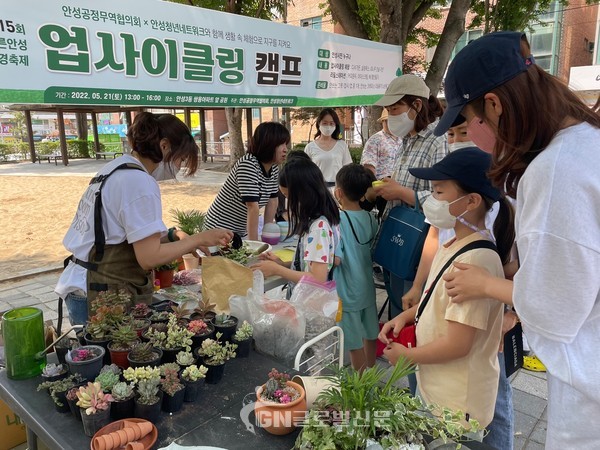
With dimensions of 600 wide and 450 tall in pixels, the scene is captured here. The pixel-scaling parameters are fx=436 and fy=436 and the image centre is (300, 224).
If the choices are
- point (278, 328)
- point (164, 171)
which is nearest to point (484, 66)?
point (278, 328)

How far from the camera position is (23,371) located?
5.06ft

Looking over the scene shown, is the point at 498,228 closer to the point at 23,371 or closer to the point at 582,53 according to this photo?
the point at 23,371

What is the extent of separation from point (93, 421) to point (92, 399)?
0.06 m

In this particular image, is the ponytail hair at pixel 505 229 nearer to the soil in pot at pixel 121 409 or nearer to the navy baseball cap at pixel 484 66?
the navy baseball cap at pixel 484 66

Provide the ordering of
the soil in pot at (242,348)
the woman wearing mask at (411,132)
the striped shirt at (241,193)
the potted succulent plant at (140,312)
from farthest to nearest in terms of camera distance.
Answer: the striped shirt at (241,193), the woman wearing mask at (411,132), the potted succulent plant at (140,312), the soil in pot at (242,348)

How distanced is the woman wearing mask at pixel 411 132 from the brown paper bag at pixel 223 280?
3.92 feet

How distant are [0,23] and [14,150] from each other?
2478 centimetres

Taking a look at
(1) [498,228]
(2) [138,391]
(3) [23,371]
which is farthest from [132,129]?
(1) [498,228]

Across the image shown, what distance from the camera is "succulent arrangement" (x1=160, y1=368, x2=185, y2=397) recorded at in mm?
1325

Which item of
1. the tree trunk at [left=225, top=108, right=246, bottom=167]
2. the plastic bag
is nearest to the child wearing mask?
the plastic bag

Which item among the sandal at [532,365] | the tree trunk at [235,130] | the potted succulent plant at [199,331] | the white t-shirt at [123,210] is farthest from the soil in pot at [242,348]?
the tree trunk at [235,130]

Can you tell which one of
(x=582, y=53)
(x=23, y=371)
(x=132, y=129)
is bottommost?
(x=23, y=371)

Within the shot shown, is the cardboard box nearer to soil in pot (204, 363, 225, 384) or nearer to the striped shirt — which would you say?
soil in pot (204, 363, 225, 384)

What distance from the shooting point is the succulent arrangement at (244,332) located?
1694mm
